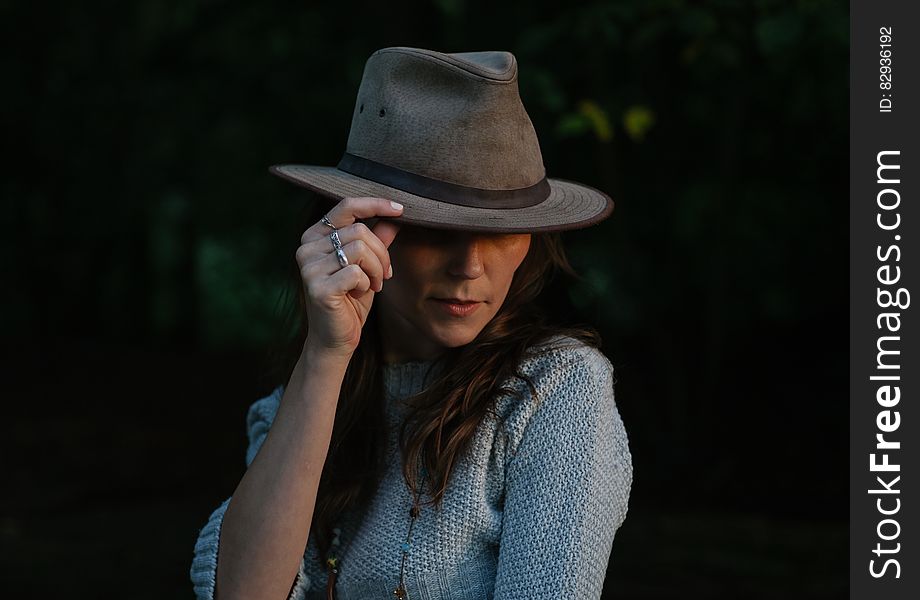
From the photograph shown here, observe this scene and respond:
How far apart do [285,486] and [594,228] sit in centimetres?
448

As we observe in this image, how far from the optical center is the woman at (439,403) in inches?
73.2

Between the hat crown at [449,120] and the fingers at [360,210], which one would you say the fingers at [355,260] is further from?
the hat crown at [449,120]

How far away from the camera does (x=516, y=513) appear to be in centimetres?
190

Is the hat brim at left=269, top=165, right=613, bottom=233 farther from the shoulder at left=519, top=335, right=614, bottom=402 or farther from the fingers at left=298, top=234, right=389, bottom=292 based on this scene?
the shoulder at left=519, top=335, right=614, bottom=402

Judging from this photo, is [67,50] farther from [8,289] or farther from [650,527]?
[650,527]

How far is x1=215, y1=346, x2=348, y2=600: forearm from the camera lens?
1.88 meters

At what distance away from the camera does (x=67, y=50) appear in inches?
346

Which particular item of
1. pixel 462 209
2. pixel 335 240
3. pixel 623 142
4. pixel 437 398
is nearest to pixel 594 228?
pixel 623 142

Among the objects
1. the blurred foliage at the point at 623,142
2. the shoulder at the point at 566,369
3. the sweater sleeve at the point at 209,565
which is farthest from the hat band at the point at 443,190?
the blurred foliage at the point at 623,142

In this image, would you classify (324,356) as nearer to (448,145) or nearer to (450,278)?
(450,278)

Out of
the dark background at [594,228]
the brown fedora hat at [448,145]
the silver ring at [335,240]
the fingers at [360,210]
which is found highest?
the brown fedora hat at [448,145]

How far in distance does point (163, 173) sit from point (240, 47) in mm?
1997

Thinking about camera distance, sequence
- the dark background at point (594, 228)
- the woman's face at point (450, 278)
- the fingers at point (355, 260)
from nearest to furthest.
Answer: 1. the fingers at point (355, 260)
2. the woman's face at point (450, 278)
3. the dark background at point (594, 228)

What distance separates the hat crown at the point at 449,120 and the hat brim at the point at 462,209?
5 centimetres
